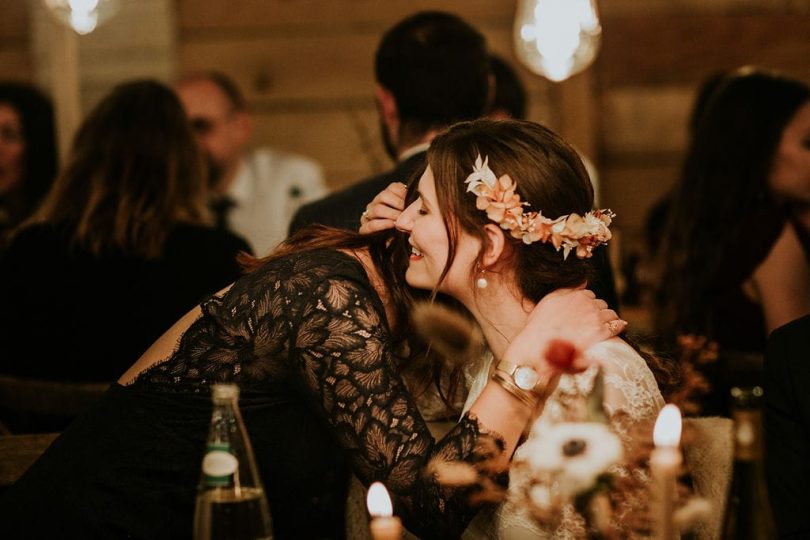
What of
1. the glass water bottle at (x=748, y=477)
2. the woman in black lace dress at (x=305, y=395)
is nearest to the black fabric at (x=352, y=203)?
the glass water bottle at (x=748, y=477)

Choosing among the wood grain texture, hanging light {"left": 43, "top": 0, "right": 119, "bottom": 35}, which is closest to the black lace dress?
hanging light {"left": 43, "top": 0, "right": 119, "bottom": 35}

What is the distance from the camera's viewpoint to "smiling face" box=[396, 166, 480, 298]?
1.94m

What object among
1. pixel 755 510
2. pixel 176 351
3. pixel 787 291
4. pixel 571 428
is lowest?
pixel 755 510

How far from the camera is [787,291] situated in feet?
9.96

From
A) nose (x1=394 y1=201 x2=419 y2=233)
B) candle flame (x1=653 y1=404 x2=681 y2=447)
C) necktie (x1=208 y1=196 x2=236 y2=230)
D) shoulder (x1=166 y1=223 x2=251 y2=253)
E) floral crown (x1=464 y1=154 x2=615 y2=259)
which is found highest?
floral crown (x1=464 y1=154 x2=615 y2=259)

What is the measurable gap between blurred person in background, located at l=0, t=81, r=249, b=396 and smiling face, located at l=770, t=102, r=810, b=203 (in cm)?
165

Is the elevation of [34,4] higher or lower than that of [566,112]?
higher

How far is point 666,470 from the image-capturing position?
3.83ft

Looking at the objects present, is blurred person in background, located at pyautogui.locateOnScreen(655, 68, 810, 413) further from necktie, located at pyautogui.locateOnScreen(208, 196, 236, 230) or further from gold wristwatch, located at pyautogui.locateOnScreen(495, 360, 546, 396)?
necktie, located at pyautogui.locateOnScreen(208, 196, 236, 230)

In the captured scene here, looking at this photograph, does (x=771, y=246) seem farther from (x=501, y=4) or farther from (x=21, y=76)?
(x=21, y=76)

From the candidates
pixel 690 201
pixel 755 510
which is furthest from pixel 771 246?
pixel 755 510

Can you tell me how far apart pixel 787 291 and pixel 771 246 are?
14 cm

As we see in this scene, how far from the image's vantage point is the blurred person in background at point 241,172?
445 cm

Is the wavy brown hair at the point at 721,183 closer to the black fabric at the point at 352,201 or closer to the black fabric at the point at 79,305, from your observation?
the black fabric at the point at 352,201
